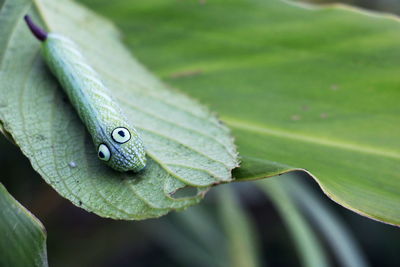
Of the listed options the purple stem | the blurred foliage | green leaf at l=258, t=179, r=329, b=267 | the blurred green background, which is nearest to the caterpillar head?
the purple stem

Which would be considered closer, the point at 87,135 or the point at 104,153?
the point at 104,153

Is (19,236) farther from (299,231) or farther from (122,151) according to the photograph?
(299,231)

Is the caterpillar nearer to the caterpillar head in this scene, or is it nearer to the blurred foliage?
the caterpillar head

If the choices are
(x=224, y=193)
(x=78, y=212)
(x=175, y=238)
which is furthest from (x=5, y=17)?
(x=78, y=212)

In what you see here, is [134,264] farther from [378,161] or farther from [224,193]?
[378,161]

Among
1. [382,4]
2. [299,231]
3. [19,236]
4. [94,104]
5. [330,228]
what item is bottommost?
[330,228]

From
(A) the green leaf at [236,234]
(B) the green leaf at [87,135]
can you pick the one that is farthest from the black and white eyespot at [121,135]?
(A) the green leaf at [236,234]

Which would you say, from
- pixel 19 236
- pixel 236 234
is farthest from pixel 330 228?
pixel 19 236
